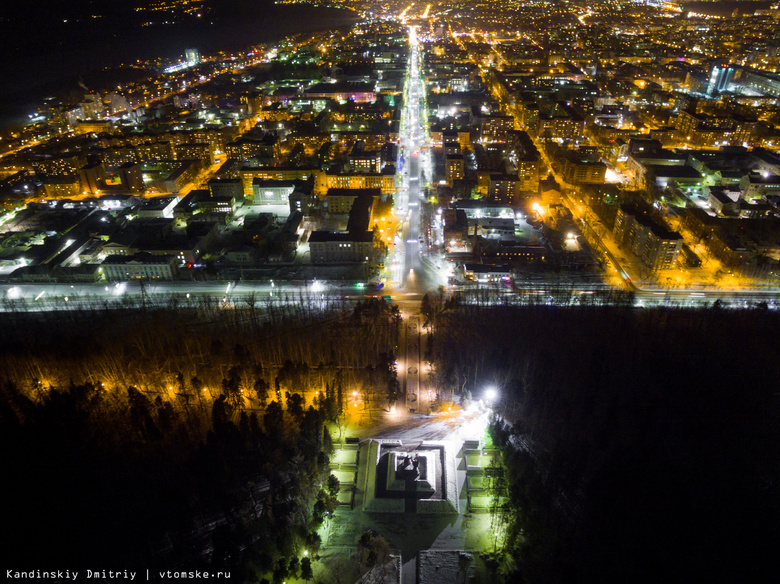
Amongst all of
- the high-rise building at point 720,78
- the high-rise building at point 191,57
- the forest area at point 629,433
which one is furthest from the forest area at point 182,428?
the high-rise building at point 191,57

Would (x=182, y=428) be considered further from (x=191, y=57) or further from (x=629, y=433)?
(x=191, y=57)

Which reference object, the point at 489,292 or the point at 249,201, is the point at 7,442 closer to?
the point at 489,292

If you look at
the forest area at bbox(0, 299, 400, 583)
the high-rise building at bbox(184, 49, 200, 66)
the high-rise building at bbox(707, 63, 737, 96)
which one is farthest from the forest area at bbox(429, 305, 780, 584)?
the high-rise building at bbox(184, 49, 200, 66)

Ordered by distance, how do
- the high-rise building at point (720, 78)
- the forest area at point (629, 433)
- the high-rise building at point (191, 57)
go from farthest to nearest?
the high-rise building at point (191, 57) < the high-rise building at point (720, 78) < the forest area at point (629, 433)

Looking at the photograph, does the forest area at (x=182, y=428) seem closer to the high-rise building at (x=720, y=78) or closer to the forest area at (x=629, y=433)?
the forest area at (x=629, y=433)

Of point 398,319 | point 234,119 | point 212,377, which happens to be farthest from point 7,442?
point 234,119

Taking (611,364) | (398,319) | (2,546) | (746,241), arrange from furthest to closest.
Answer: (746,241) → (398,319) → (611,364) → (2,546)

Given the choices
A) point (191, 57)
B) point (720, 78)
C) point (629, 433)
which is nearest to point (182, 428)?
point (629, 433)

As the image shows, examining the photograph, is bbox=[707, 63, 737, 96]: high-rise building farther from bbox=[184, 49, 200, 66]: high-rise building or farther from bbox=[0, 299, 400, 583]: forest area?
bbox=[184, 49, 200, 66]: high-rise building
